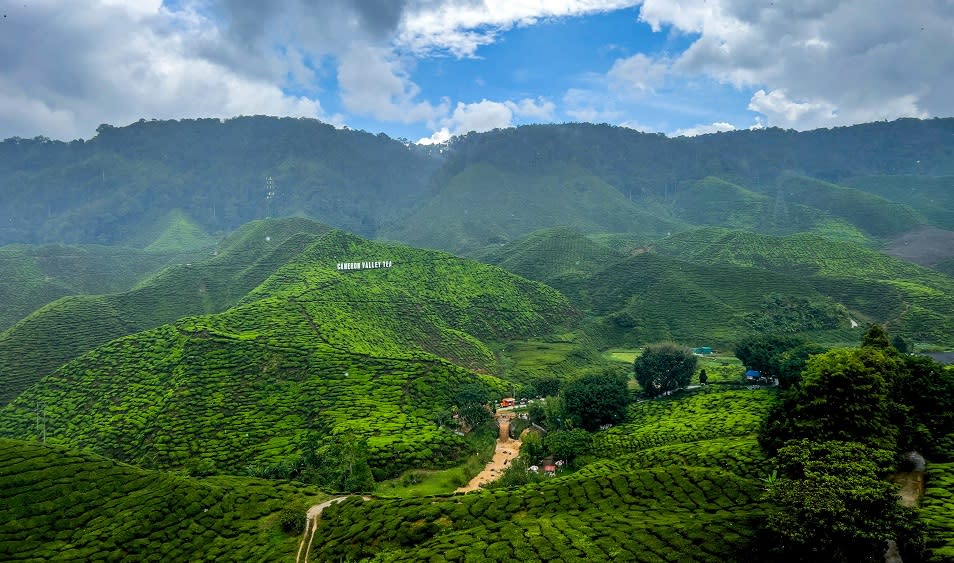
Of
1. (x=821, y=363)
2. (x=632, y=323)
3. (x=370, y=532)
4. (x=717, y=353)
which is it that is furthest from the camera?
(x=632, y=323)

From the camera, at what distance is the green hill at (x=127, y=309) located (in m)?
104

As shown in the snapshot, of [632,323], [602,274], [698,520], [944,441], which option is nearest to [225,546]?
[698,520]

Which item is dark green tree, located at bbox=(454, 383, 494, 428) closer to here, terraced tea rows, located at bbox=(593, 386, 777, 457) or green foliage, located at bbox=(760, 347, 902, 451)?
terraced tea rows, located at bbox=(593, 386, 777, 457)

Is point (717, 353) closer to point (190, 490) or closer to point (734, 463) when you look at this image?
point (734, 463)

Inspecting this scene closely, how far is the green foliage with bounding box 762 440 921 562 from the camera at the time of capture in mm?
29484

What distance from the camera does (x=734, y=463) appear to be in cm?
4619

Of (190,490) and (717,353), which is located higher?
(190,490)

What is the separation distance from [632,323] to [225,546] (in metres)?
117

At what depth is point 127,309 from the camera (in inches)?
5349

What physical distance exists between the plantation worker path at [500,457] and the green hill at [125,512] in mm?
17881

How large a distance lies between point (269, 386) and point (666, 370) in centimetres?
6180

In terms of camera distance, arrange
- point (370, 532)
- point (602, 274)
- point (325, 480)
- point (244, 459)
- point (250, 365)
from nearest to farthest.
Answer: point (370, 532)
point (325, 480)
point (244, 459)
point (250, 365)
point (602, 274)

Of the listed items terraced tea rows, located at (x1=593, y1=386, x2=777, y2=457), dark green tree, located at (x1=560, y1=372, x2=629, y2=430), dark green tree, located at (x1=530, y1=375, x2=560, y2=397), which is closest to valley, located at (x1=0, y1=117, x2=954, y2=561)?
dark green tree, located at (x1=560, y1=372, x2=629, y2=430)

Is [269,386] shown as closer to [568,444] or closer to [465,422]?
[465,422]
